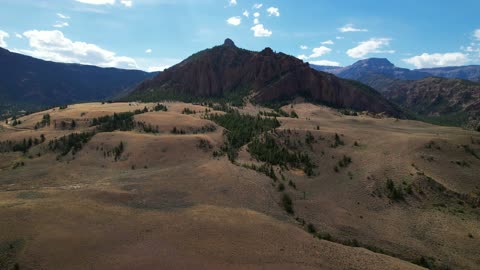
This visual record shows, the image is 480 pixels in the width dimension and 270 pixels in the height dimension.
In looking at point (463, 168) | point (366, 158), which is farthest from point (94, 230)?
point (463, 168)

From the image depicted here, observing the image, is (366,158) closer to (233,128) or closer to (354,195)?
(354,195)

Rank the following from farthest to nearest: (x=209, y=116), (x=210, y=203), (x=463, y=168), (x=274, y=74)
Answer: (x=274, y=74) < (x=209, y=116) < (x=463, y=168) < (x=210, y=203)

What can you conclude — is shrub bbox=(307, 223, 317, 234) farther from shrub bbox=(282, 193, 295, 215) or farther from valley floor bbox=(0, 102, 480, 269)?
shrub bbox=(282, 193, 295, 215)

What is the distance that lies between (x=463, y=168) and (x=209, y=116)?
45.2 metres

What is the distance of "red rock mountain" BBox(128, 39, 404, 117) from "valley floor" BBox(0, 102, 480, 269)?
185 feet

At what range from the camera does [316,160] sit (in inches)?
1892

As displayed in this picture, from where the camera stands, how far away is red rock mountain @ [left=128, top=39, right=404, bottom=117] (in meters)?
112

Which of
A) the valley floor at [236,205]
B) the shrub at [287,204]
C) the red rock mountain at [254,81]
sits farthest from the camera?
the red rock mountain at [254,81]

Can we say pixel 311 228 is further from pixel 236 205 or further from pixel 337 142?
pixel 337 142

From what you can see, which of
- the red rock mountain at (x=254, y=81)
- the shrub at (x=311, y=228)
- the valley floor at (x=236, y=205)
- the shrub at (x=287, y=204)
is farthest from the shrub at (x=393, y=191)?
the red rock mountain at (x=254, y=81)

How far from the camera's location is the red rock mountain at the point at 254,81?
366ft

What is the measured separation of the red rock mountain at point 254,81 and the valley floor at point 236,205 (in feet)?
185

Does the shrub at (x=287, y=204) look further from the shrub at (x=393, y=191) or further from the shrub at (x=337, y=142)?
the shrub at (x=337, y=142)

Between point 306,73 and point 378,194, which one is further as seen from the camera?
point 306,73
